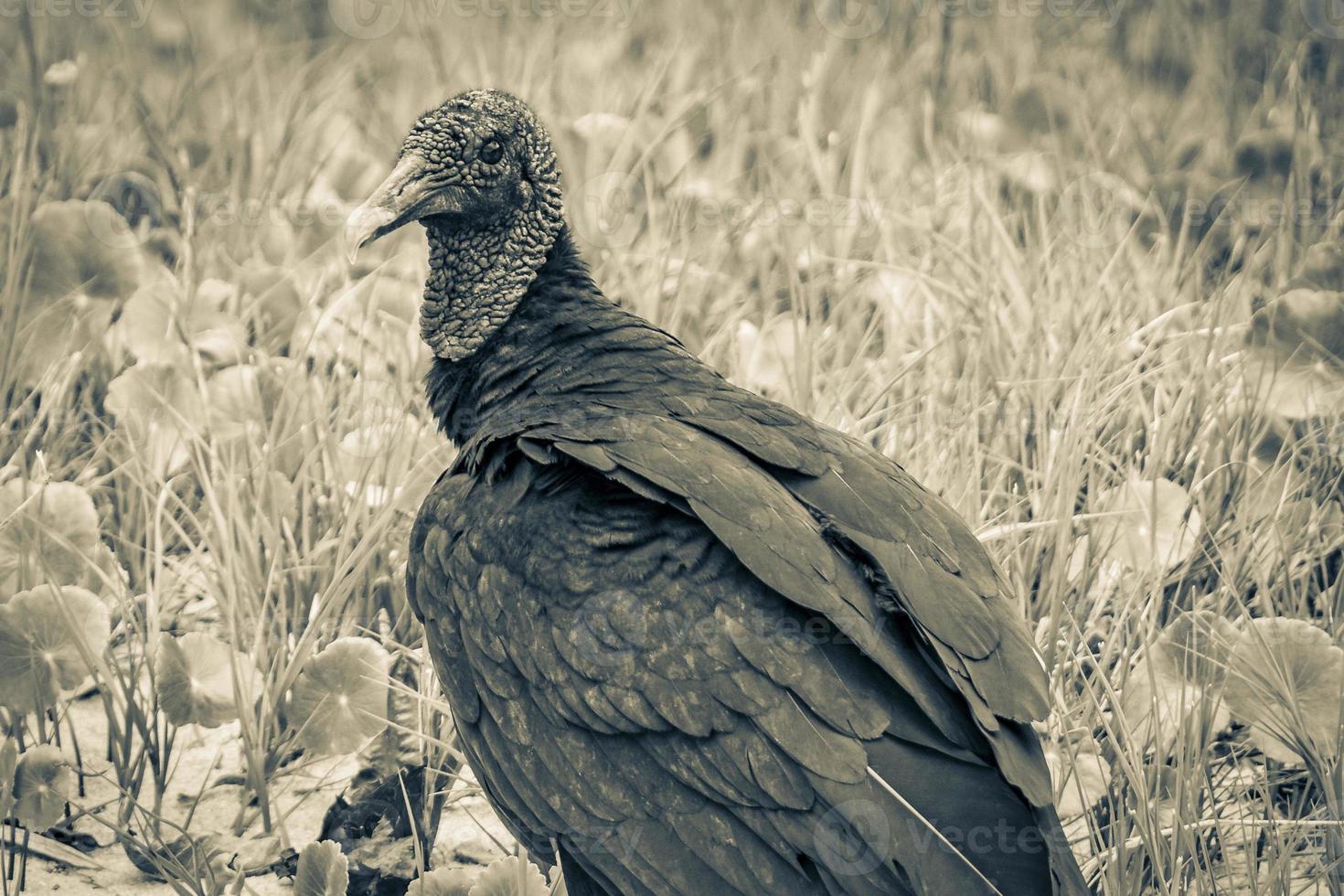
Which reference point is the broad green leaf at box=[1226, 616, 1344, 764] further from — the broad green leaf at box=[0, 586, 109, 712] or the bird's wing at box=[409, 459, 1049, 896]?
the broad green leaf at box=[0, 586, 109, 712]

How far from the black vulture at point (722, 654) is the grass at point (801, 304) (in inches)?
17.2

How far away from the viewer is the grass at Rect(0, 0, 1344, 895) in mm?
2518

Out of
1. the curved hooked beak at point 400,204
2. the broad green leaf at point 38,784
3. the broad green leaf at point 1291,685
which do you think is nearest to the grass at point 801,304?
the broad green leaf at point 1291,685

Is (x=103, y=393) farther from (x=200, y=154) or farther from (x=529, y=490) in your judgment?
(x=529, y=490)

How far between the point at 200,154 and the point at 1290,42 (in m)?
3.63

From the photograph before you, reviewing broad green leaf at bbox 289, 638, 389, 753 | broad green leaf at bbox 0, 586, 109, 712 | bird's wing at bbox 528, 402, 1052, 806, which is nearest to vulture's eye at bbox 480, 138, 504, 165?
bird's wing at bbox 528, 402, 1052, 806

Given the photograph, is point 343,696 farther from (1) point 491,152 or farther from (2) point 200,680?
(1) point 491,152

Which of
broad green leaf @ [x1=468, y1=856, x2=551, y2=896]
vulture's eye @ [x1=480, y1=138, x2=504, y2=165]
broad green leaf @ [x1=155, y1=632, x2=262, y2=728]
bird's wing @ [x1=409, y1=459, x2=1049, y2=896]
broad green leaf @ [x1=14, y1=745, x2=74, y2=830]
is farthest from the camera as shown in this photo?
vulture's eye @ [x1=480, y1=138, x2=504, y2=165]

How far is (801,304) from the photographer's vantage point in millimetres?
3539

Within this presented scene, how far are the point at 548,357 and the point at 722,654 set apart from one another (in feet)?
2.37

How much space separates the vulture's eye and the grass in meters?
0.63

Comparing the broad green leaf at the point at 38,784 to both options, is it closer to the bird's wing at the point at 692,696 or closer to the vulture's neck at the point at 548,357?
the bird's wing at the point at 692,696

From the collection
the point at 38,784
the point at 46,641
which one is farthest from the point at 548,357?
the point at 38,784

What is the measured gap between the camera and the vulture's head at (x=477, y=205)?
240 centimetres
